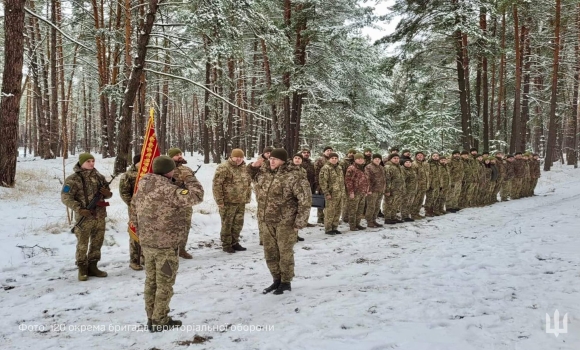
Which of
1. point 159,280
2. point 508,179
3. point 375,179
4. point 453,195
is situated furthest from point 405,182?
point 159,280

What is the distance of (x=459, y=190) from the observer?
44.8ft

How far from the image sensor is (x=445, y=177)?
12812 mm

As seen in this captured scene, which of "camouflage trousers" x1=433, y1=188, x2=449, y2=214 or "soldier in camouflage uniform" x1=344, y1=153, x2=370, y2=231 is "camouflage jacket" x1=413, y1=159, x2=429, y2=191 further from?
"soldier in camouflage uniform" x1=344, y1=153, x2=370, y2=231

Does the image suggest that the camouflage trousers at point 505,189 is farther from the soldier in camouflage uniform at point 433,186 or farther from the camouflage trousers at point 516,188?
the soldier in camouflage uniform at point 433,186

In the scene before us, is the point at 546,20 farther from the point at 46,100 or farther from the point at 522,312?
the point at 46,100

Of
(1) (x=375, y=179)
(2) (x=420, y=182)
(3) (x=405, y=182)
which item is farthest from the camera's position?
(2) (x=420, y=182)

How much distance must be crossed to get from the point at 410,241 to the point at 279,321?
200 inches

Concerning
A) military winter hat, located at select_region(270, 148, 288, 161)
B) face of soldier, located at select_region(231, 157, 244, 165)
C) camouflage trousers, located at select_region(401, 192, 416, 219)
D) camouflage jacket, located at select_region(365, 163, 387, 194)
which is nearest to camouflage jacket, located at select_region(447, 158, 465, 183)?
camouflage trousers, located at select_region(401, 192, 416, 219)

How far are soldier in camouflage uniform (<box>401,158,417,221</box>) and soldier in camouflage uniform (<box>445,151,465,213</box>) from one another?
8.75 feet

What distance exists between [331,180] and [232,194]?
316 centimetres

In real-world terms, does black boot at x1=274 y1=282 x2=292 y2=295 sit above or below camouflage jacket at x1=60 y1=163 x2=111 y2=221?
below

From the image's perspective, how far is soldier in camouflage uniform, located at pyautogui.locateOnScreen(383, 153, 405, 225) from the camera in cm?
1100

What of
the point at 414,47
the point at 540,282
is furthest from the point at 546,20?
the point at 540,282

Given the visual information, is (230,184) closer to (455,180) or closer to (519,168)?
(455,180)
